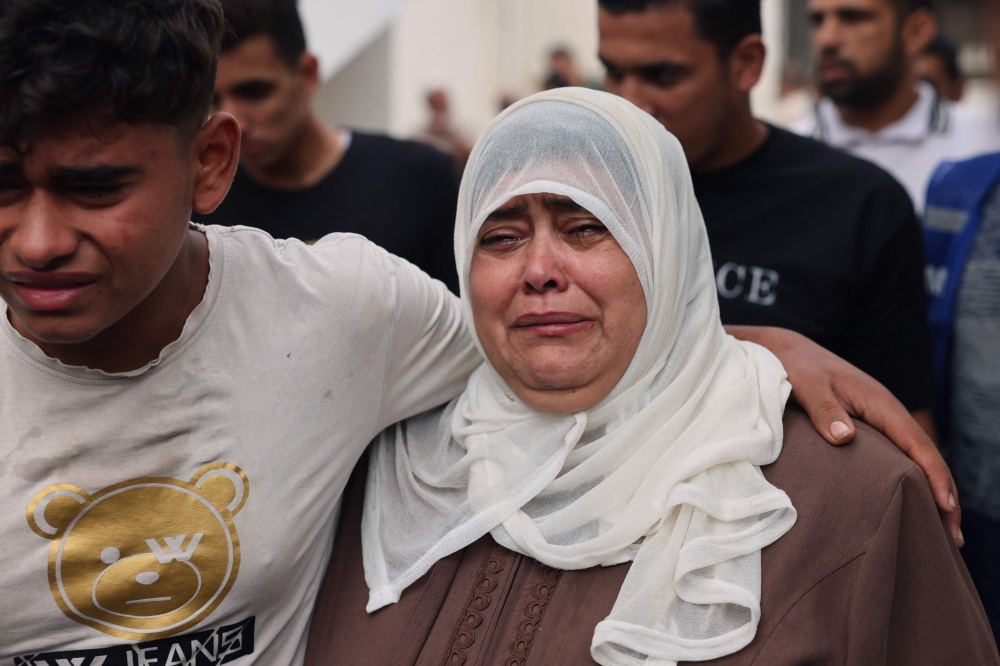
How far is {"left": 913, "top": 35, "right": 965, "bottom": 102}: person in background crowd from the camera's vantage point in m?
6.13

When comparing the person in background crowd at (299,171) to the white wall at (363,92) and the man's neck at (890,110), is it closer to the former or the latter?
the man's neck at (890,110)

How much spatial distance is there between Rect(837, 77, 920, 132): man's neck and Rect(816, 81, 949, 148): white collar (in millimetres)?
16

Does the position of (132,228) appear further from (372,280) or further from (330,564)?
(330,564)

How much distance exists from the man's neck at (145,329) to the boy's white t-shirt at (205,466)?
24mm

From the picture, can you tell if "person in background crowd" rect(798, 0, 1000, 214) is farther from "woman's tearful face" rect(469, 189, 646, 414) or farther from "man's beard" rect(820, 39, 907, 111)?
"woman's tearful face" rect(469, 189, 646, 414)

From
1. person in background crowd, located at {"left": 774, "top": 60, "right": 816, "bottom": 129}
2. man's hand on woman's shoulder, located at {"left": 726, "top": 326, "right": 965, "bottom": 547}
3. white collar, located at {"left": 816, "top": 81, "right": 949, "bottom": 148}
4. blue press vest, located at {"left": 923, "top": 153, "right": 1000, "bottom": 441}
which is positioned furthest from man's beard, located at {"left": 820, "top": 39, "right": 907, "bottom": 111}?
person in background crowd, located at {"left": 774, "top": 60, "right": 816, "bottom": 129}

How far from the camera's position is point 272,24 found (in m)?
3.40

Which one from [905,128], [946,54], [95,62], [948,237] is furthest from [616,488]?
[946,54]

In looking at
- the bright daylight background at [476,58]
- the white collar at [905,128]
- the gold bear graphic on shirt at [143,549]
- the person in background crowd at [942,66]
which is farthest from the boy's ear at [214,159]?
the bright daylight background at [476,58]

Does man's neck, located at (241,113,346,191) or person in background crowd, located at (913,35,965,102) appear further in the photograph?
person in background crowd, located at (913,35,965,102)

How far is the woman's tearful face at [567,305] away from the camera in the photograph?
1973 millimetres

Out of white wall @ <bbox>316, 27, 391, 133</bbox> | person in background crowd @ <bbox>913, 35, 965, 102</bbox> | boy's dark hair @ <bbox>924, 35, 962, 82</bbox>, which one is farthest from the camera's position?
white wall @ <bbox>316, 27, 391, 133</bbox>

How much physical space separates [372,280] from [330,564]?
A: 1.97 ft

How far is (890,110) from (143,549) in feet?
11.3
